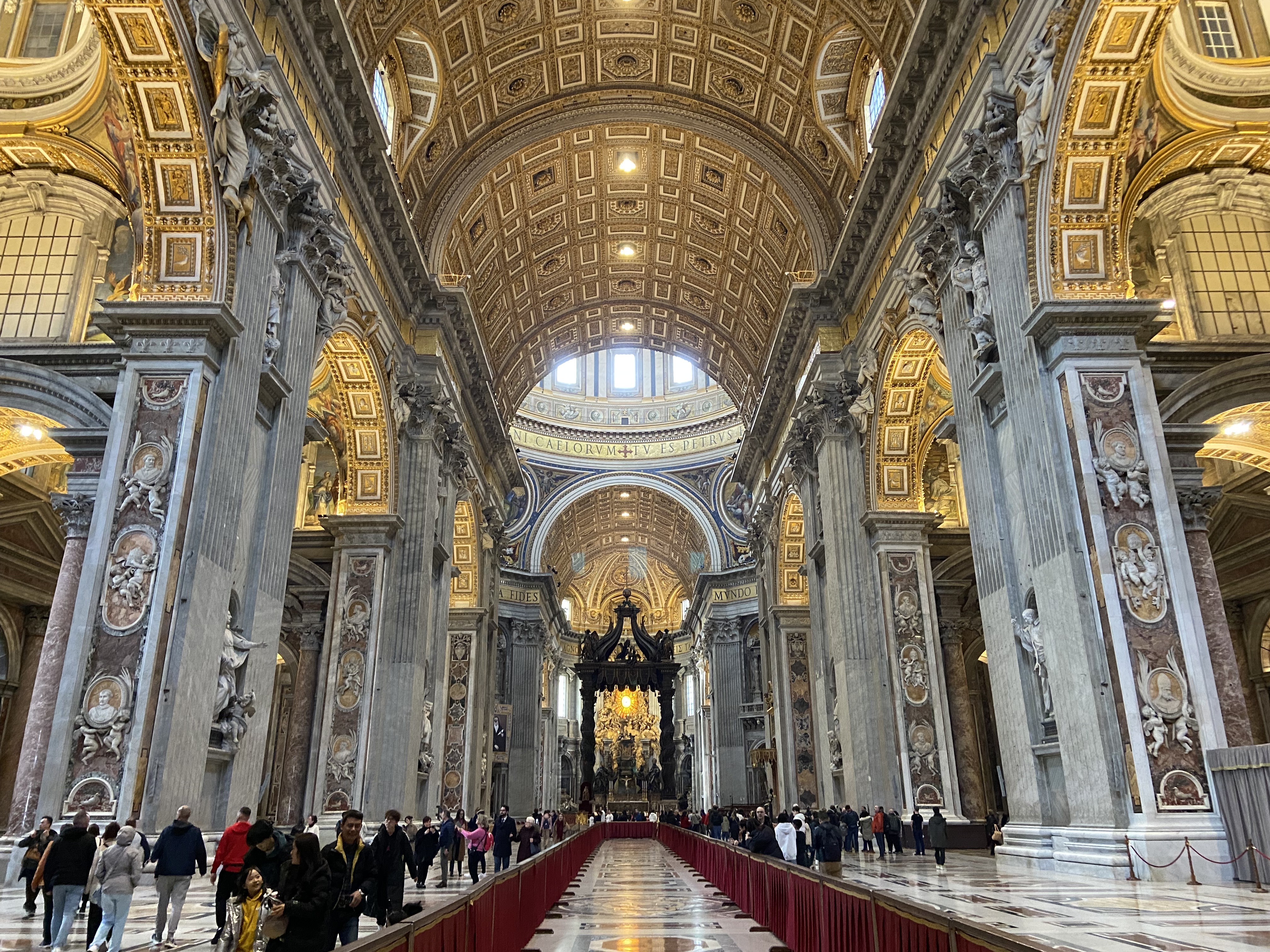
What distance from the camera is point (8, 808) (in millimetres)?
17000

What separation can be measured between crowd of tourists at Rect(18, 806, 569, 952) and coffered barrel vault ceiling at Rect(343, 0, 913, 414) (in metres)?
11.4

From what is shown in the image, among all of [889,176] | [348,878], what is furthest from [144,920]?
[889,176]

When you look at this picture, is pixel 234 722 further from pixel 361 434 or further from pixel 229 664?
pixel 361 434

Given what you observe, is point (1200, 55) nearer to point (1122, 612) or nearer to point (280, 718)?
point (1122, 612)

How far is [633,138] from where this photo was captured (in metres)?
21.0

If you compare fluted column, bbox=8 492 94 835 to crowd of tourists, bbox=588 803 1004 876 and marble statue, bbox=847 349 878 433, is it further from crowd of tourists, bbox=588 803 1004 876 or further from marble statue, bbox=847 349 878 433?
marble statue, bbox=847 349 878 433

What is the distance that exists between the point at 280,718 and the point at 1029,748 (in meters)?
18.6

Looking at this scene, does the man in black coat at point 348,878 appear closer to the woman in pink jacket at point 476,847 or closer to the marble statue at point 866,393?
the woman in pink jacket at point 476,847

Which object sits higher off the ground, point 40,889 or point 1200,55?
point 1200,55

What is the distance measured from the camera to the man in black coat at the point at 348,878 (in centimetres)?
408

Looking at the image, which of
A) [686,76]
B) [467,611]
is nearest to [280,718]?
[467,611]

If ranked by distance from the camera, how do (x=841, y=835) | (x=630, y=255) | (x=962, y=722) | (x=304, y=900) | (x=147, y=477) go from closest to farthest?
(x=304, y=900)
(x=147, y=477)
(x=841, y=835)
(x=962, y=722)
(x=630, y=255)

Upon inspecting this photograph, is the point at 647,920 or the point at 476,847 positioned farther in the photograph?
Result: the point at 476,847

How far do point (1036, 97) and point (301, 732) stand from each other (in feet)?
49.3
